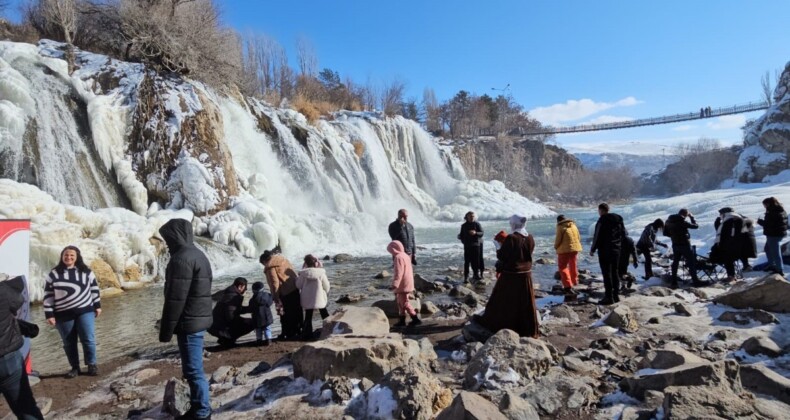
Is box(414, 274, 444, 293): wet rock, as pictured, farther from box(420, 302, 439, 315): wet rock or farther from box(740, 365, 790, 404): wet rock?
box(740, 365, 790, 404): wet rock

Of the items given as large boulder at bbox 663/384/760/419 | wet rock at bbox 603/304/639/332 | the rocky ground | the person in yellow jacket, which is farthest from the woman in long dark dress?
the person in yellow jacket

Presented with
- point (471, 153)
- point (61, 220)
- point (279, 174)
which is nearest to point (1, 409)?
point (61, 220)

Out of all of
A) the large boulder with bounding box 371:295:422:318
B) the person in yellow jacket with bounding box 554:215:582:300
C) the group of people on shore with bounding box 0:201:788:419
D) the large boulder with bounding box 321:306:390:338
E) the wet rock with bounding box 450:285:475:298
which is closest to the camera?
the group of people on shore with bounding box 0:201:788:419

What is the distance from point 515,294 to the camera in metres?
4.89

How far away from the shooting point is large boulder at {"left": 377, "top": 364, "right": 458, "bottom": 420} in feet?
10.2

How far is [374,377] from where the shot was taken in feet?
12.3

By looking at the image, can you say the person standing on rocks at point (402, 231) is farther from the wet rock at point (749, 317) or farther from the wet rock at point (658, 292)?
the wet rock at point (749, 317)

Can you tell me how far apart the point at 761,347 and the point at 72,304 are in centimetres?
703

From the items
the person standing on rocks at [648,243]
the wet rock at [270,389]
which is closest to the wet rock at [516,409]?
the wet rock at [270,389]

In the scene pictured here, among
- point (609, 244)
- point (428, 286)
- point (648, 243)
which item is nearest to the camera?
point (609, 244)

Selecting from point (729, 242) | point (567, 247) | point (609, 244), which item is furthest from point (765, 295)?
point (567, 247)

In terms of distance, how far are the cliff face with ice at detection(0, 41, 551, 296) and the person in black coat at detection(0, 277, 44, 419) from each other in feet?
23.3

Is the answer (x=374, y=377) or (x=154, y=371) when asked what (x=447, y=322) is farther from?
(x=154, y=371)

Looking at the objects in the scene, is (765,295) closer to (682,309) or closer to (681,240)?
(682,309)
